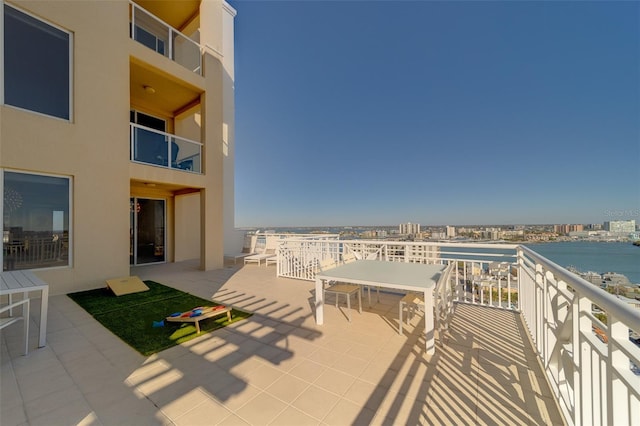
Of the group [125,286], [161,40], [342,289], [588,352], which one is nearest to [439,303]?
[342,289]

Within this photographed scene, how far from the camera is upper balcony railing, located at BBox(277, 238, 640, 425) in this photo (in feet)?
3.41

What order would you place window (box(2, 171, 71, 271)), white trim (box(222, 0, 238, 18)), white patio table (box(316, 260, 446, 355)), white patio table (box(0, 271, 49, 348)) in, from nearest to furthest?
white patio table (box(0, 271, 49, 348)) < white patio table (box(316, 260, 446, 355)) < window (box(2, 171, 71, 271)) < white trim (box(222, 0, 238, 18))

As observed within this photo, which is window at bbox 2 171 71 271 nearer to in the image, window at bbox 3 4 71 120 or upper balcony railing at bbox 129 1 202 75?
window at bbox 3 4 71 120

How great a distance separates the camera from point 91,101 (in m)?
5.68

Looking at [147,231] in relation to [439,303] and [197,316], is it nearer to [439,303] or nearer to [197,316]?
[197,316]

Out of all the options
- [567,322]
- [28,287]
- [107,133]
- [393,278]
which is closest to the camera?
[567,322]

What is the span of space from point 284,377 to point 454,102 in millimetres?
12920

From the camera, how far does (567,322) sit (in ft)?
5.83

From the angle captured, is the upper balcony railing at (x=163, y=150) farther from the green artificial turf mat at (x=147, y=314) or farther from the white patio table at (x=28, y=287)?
the white patio table at (x=28, y=287)

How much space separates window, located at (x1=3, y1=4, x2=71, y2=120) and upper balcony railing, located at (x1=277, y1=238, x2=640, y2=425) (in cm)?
822

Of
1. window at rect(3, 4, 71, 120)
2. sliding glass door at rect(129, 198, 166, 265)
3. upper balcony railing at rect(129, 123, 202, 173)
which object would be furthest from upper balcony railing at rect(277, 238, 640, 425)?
sliding glass door at rect(129, 198, 166, 265)

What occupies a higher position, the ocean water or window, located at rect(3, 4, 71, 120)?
window, located at rect(3, 4, 71, 120)

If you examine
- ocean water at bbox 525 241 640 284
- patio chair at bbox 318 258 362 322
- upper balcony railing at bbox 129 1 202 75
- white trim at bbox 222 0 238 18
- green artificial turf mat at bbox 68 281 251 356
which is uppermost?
white trim at bbox 222 0 238 18

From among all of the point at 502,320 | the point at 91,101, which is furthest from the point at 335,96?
the point at 502,320
